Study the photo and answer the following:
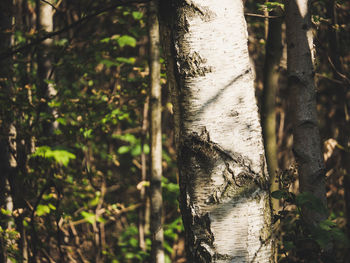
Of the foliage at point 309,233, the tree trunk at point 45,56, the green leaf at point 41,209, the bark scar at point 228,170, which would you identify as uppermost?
the tree trunk at point 45,56

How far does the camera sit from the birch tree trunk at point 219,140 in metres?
1.01

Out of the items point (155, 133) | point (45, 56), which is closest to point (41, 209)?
point (155, 133)

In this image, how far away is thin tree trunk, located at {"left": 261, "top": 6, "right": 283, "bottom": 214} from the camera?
2.62 m

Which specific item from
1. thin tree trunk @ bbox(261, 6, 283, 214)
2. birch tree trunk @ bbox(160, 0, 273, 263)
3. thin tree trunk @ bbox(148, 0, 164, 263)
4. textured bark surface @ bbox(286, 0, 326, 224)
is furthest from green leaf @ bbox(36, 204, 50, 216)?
birch tree trunk @ bbox(160, 0, 273, 263)

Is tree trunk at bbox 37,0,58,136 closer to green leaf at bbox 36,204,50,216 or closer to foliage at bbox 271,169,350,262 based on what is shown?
green leaf at bbox 36,204,50,216

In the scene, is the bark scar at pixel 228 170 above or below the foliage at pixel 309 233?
above

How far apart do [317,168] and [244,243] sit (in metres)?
1.29

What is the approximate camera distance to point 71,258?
4055 millimetres

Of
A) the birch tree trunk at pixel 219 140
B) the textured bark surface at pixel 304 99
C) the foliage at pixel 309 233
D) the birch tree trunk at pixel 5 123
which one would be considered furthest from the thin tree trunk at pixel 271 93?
the birch tree trunk at pixel 5 123

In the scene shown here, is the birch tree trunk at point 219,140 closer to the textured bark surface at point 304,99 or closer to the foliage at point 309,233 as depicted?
the foliage at point 309,233

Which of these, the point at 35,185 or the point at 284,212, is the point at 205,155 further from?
the point at 35,185

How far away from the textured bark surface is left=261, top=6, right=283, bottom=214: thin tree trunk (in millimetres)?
480

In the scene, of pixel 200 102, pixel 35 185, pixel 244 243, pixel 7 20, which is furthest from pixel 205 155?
pixel 7 20

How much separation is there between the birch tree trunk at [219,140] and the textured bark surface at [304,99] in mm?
1174
